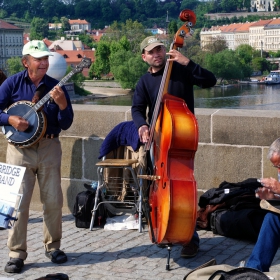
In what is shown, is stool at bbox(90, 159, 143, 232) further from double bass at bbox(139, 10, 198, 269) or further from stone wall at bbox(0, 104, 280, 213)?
double bass at bbox(139, 10, 198, 269)

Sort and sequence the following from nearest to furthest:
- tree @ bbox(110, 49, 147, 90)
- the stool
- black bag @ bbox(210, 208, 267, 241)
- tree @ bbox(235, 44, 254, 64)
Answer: black bag @ bbox(210, 208, 267, 241)
the stool
tree @ bbox(110, 49, 147, 90)
tree @ bbox(235, 44, 254, 64)

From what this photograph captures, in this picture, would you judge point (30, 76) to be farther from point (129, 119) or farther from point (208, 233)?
point (208, 233)

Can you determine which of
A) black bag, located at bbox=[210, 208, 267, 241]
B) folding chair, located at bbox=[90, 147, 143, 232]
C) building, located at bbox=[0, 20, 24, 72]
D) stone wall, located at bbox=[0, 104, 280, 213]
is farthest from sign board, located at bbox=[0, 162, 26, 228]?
building, located at bbox=[0, 20, 24, 72]

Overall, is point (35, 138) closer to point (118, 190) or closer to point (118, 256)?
point (118, 256)

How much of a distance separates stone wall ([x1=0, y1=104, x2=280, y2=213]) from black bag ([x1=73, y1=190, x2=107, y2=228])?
544 millimetres

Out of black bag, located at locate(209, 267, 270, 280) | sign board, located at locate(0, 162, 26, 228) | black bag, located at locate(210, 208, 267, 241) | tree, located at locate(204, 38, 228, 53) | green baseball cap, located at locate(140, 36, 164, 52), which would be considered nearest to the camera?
black bag, located at locate(209, 267, 270, 280)

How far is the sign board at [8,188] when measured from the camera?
4.33m

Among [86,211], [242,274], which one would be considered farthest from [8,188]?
[86,211]

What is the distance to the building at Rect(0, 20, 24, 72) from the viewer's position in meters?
134

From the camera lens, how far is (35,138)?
211 inches

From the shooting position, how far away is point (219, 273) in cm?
420

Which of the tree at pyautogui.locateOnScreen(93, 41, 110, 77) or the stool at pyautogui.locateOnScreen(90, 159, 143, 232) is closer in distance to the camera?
the stool at pyautogui.locateOnScreen(90, 159, 143, 232)

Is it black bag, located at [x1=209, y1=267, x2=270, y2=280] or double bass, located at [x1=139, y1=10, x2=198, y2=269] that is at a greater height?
double bass, located at [x1=139, y1=10, x2=198, y2=269]

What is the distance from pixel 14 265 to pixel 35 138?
2.99ft
